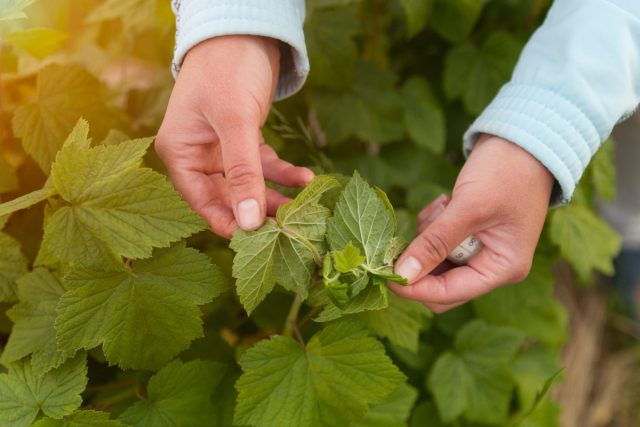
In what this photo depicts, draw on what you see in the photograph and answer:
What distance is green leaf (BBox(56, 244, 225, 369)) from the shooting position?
74 centimetres

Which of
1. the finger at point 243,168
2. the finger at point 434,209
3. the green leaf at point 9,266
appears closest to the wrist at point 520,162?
the finger at point 434,209

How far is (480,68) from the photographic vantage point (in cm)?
129

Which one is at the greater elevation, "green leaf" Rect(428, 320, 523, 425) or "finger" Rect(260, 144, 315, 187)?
"finger" Rect(260, 144, 315, 187)

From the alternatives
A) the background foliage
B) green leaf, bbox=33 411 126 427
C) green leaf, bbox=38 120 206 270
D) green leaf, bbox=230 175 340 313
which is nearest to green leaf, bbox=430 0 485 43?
the background foliage

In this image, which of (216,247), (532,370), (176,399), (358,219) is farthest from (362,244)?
(532,370)

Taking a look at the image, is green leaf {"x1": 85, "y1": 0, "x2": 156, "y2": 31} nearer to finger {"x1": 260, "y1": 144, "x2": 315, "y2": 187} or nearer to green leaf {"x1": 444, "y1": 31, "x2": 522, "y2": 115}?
finger {"x1": 260, "y1": 144, "x2": 315, "y2": 187}

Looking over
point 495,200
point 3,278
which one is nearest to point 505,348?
point 495,200

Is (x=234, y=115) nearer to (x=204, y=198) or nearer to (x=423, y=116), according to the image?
(x=204, y=198)

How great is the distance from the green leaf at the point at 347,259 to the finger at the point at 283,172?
0.61 ft

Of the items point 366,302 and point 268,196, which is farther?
point 268,196

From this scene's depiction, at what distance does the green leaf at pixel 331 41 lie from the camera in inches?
46.4

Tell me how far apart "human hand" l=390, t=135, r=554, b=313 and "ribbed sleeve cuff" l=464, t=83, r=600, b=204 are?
0.02 metres

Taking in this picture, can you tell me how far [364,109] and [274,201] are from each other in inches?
19.9

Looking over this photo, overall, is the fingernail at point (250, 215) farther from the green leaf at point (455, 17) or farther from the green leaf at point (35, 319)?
the green leaf at point (455, 17)
